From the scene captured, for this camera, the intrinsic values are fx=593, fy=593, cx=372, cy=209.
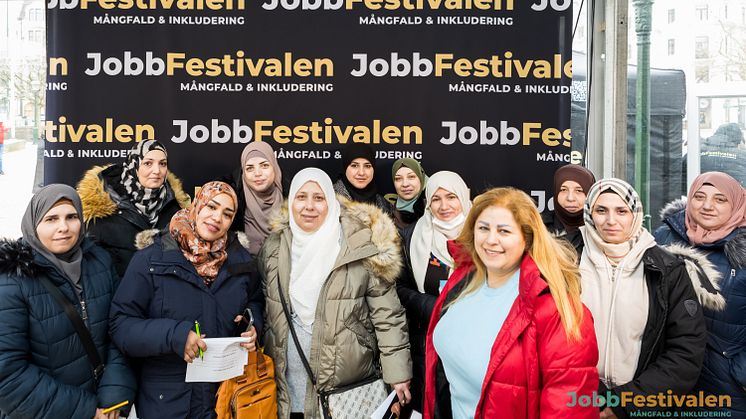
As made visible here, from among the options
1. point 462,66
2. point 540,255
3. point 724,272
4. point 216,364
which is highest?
point 462,66

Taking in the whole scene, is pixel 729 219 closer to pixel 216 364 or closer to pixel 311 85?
pixel 216 364

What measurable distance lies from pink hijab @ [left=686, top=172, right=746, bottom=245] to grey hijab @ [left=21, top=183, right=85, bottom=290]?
2.79 metres

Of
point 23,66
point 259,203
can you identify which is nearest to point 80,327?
point 259,203

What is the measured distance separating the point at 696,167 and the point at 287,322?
314 cm

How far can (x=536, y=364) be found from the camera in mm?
1881

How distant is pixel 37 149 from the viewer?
14.0 ft

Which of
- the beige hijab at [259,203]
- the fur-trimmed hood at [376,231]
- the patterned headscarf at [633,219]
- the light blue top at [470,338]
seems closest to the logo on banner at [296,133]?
the beige hijab at [259,203]

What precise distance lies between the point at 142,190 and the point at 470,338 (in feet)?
7.11

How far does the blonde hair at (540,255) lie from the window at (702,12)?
2.74 m

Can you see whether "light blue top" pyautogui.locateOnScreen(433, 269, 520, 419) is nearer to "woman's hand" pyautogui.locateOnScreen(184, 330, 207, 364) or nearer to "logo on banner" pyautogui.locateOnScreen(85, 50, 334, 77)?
"woman's hand" pyautogui.locateOnScreen(184, 330, 207, 364)

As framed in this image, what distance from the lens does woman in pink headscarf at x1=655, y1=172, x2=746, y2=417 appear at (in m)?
2.57

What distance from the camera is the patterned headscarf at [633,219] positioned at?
7.88ft

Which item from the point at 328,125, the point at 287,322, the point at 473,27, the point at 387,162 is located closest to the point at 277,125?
the point at 328,125

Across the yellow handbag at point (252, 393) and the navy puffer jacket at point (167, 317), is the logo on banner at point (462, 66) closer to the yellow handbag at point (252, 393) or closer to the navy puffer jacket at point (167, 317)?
the navy puffer jacket at point (167, 317)
